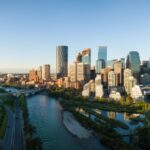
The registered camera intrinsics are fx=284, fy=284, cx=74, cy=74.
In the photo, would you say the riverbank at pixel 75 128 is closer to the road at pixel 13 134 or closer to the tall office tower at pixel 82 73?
the road at pixel 13 134

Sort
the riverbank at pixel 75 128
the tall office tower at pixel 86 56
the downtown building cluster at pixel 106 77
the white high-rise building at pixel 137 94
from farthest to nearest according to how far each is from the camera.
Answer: the tall office tower at pixel 86 56, the downtown building cluster at pixel 106 77, the white high-rise building at pixel 137 94, the riverbank at pixel 75 128

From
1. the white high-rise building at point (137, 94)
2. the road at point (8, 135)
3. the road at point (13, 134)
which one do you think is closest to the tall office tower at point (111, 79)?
the white high-rise building at point (137, 94)

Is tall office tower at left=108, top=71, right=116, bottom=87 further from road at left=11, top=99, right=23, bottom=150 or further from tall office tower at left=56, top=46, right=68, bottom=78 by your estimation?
tall office tower at left=56, top=46, right=68, bottom=78

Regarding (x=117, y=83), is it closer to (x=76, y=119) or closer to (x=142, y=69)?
(x=142, y=69)

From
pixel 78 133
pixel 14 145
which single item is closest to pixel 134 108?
pixel 78 133

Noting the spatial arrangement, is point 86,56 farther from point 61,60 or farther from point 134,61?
point 134,61

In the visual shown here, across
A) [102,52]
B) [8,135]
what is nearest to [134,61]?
[102,52]

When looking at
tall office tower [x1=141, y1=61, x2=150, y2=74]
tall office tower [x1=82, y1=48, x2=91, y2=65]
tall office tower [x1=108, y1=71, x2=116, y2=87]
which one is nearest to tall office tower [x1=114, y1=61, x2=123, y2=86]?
tall office tower [x1=108, y1=71, x2=116, y2=87]
